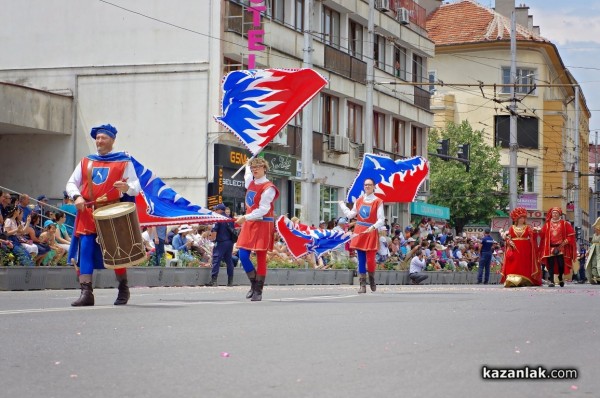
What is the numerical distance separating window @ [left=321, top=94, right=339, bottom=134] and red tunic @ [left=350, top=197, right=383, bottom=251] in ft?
87.8

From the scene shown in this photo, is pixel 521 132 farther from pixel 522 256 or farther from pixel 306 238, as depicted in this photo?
pixel 522 256

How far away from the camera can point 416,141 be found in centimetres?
6116

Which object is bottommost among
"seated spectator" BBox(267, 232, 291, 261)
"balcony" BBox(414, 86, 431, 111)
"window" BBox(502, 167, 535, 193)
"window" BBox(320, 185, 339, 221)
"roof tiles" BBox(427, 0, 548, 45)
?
"seated spectator" BBox(267, 232, 291, 261)

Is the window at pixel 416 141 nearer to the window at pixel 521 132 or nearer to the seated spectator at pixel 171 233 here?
the window at pixel 521 132

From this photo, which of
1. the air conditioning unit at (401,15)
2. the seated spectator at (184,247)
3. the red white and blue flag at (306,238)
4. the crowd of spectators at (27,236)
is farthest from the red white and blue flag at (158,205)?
the air conditioning unit at (401,15)

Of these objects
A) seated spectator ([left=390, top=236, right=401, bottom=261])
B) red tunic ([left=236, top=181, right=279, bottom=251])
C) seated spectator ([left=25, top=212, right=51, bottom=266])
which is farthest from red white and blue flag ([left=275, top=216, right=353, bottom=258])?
seated spectator ([left=390, top=236, right=401, bottom=261])

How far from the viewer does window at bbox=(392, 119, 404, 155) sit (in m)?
57.4

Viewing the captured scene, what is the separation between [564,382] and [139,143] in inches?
1324

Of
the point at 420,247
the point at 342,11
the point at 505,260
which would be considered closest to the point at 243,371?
the point at 505,260

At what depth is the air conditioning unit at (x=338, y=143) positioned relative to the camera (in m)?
48.2

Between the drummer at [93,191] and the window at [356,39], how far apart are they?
37659mm

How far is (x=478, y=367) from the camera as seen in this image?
813 centimetres

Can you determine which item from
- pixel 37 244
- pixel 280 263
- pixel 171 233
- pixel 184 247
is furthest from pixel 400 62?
pixel 37 244

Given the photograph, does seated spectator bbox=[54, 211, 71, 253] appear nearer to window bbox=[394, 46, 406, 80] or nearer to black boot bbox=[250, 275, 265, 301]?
black boot bbox=[250, 275, 265, 301]
